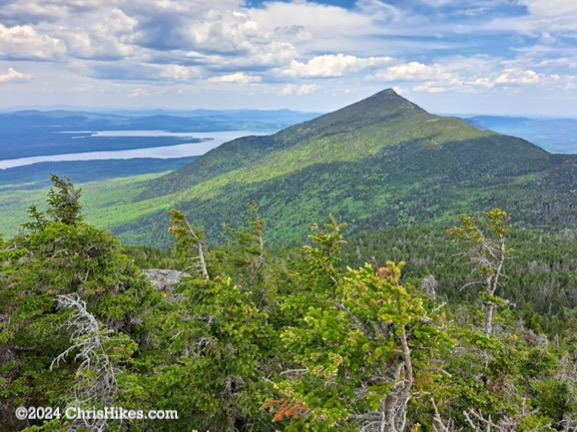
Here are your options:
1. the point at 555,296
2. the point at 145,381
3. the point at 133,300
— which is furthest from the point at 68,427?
the point at 555,296

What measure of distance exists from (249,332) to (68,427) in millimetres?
6302

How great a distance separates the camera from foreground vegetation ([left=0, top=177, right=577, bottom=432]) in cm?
909

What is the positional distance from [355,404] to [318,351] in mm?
3435

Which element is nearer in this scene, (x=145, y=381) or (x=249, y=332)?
(x=249, y=332)

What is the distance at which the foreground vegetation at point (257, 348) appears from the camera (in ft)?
29.8

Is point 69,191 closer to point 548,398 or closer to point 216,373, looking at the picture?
point 216,373

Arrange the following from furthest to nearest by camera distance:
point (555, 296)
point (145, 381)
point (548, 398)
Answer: point (555, 296), point (548, 398), point (145, 381)

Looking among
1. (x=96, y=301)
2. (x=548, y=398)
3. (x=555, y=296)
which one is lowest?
(x=555, y=296)

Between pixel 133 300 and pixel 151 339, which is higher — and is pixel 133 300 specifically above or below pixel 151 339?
above

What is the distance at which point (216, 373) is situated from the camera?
1561 centimetres

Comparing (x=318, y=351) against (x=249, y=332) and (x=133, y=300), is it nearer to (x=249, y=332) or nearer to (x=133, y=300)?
(x=249, y=332)

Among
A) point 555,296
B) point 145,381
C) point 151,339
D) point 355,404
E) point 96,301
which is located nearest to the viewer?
point 355,404

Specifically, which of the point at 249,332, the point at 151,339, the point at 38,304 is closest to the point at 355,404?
the point at 249,332

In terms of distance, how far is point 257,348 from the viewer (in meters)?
14.8
